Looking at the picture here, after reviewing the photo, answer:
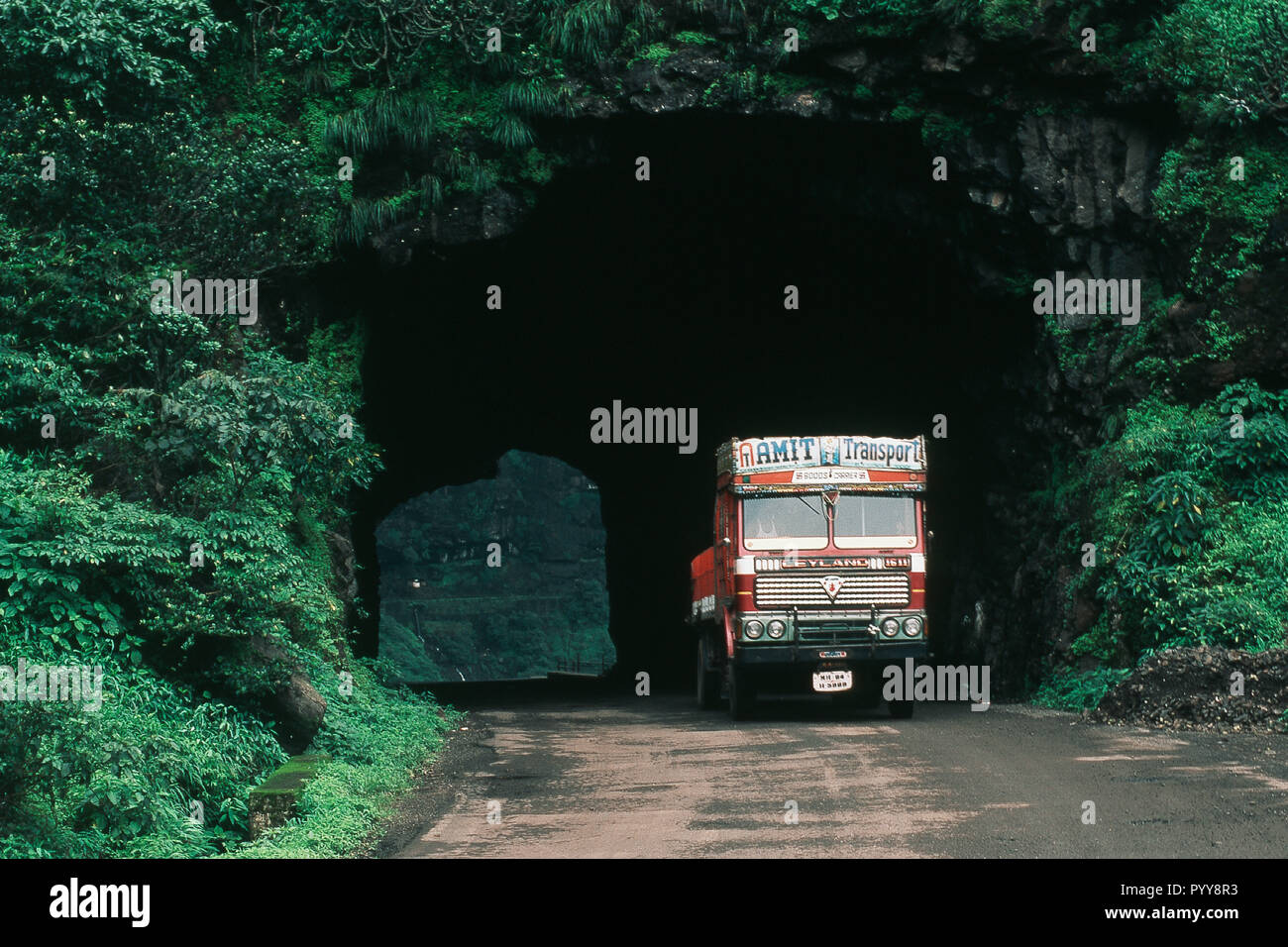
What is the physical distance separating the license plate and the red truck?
1 centimetres

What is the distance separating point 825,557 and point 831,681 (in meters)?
1.49

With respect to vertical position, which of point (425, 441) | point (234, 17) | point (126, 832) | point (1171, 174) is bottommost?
point (126, 832)

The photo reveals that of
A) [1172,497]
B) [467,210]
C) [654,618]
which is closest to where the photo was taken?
[1172,497]

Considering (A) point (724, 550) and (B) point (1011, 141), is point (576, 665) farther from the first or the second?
(A) point (724, 550)

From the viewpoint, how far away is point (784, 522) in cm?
1541

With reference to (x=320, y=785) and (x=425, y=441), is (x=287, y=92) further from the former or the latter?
(x=425, y=441)

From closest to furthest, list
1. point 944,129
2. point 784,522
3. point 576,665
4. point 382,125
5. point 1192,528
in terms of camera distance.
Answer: point 784,522
point 1192,528
point 382,125
point 944,129
point 576,665

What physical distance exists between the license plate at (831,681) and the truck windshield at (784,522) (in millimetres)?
1539

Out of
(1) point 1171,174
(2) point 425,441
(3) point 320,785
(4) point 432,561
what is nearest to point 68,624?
(3) point 320,785

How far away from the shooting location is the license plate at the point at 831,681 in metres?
15.4

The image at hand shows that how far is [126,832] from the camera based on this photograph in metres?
8.48

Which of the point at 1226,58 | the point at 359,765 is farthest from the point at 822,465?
the point at 1226,58

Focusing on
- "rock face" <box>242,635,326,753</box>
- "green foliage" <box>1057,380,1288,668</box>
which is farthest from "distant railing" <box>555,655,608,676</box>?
"rock face" <box>242,635,326,753</box>

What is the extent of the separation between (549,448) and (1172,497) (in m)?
23.3
